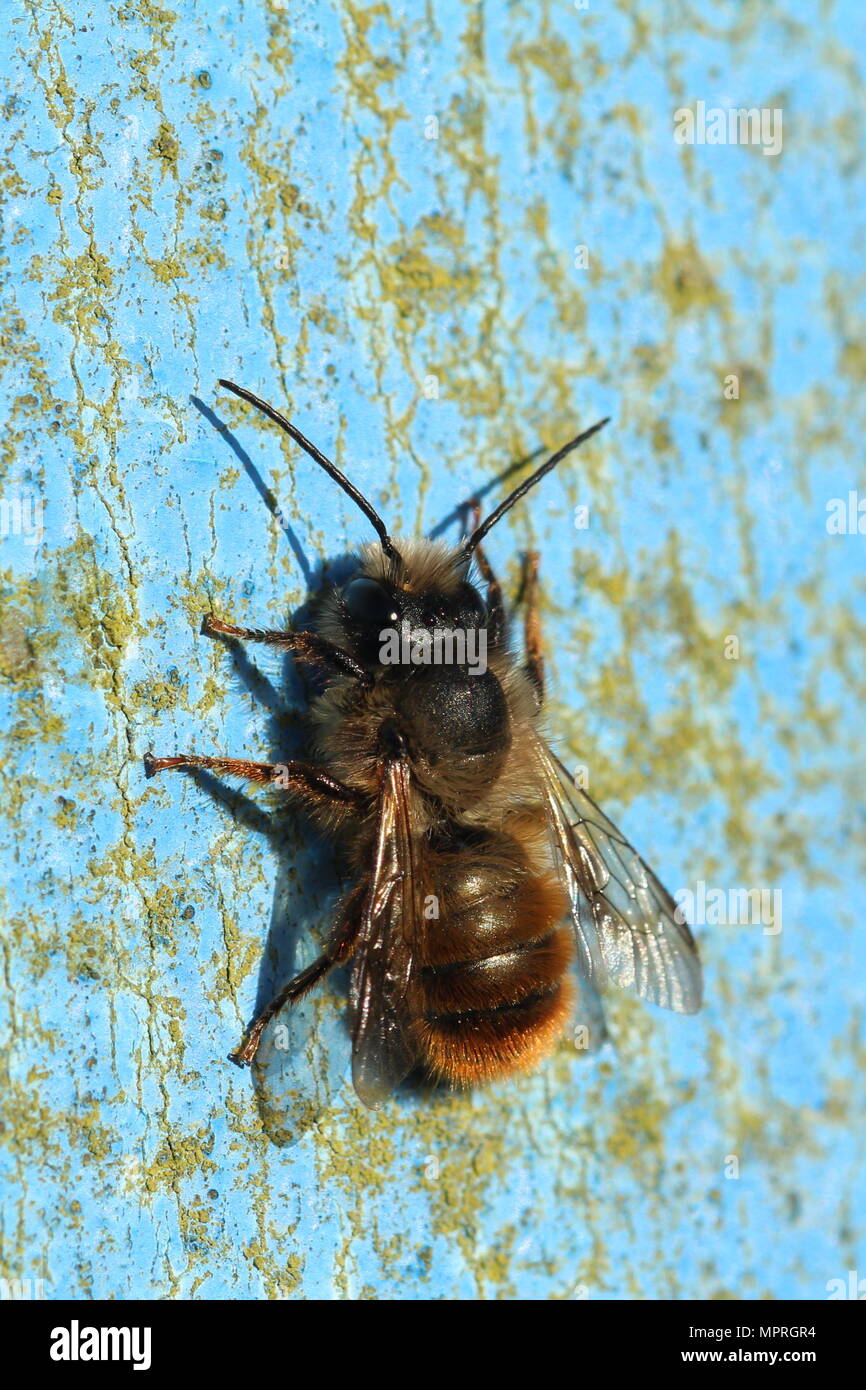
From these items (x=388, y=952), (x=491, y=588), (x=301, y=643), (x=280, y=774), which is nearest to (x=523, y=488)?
(x=491, y=588)

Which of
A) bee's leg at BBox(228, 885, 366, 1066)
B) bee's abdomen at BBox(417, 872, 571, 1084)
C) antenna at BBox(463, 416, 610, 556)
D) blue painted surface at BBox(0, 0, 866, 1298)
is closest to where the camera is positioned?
blue painted surface at BBox(0, 0, 866, 1298)

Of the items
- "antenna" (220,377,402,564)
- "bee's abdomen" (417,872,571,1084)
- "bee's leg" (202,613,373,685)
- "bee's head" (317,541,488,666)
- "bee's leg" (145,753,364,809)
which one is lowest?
"bee's abdomen" (417,872,571,1084)

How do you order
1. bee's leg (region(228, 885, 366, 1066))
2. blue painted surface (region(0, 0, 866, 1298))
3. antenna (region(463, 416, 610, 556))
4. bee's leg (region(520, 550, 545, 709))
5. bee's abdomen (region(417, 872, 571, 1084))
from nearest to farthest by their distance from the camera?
blue painted surface (region(0, 0, 866, 1298))
bee's leg (region(228, 885, 366, 1066))
bee's abdomen (region(417, 872, 571, 1084))
antenna (region(463, 416, 610, 556))
bee's leg (region(520, 550, 545, 709))

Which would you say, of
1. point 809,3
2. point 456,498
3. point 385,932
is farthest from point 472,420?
point 809,3

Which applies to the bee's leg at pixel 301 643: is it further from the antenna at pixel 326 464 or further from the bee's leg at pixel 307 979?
the bee's leg at pixel 307 979

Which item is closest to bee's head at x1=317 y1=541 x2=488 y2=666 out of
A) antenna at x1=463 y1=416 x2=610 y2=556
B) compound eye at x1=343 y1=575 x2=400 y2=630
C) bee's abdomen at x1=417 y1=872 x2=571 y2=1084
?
compound eye at x1=343 y1=575 x2=400 y2=630

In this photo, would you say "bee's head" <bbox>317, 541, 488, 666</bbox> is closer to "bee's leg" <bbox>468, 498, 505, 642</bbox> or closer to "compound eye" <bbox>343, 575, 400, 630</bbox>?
"compound eye" <bbox>343, 575, 400, 630</bbox>

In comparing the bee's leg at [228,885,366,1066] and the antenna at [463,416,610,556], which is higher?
the antenna at [463,416,610,556]

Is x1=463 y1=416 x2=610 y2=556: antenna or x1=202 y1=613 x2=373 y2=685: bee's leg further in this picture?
x1=463 y1=416 x2=610 y2=556: antenna
